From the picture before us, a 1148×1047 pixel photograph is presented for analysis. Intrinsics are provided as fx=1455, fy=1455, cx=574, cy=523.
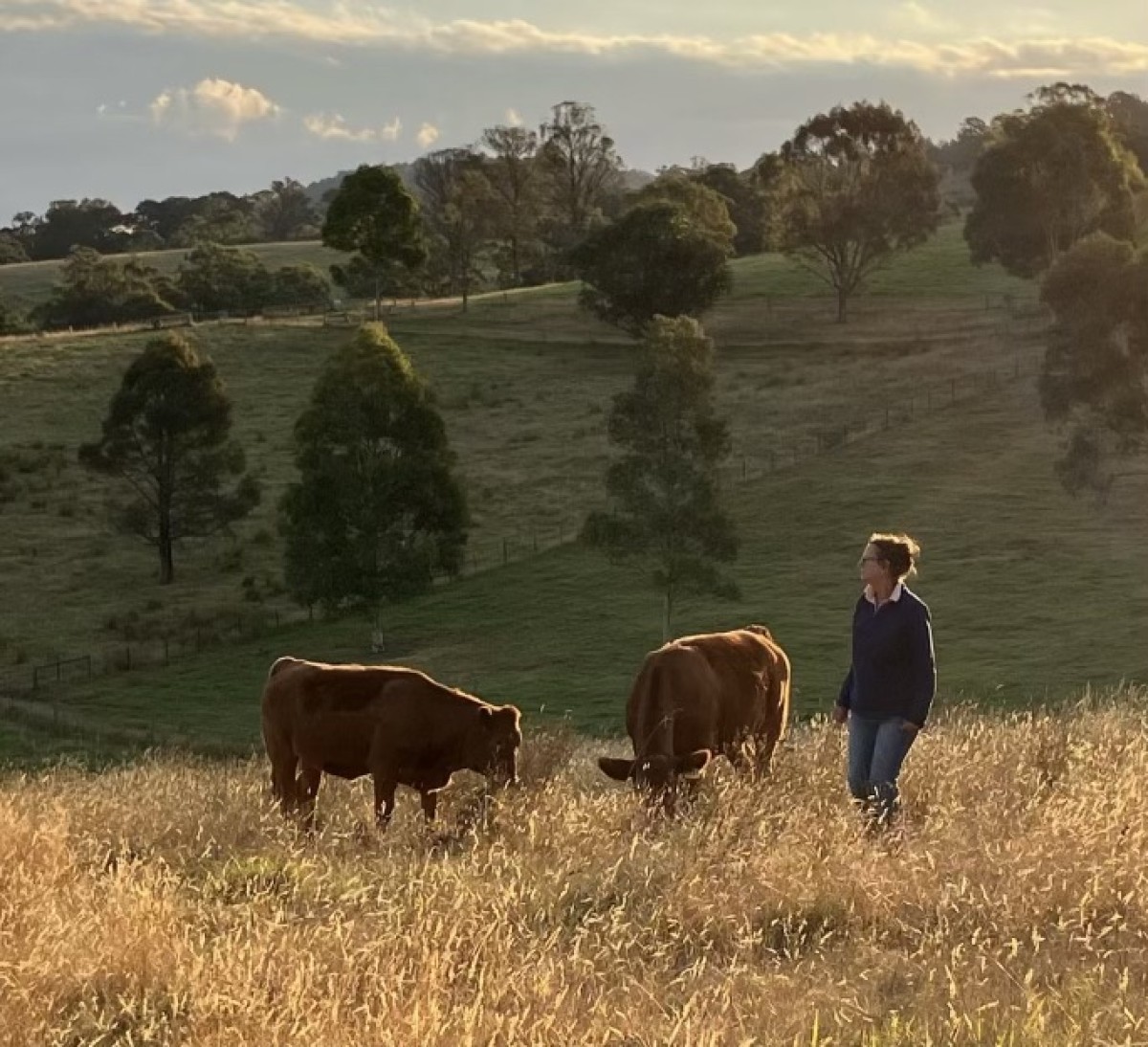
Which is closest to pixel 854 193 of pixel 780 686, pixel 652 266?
pixel 652 266

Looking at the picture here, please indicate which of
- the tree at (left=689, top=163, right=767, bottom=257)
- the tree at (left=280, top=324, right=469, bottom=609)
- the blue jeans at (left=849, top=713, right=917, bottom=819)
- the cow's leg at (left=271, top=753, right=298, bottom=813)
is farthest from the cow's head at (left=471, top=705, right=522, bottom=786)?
the tree at (left=689, top=163, right=767, bottom=257)

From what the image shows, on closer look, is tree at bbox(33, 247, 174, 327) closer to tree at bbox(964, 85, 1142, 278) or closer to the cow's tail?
tree at bbox(964, 85, 1142, 278)

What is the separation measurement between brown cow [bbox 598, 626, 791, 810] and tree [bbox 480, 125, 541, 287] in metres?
86.8

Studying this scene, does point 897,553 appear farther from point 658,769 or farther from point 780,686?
point 780,686

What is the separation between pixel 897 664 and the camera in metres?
9.07

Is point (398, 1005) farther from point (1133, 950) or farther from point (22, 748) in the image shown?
point (22, 748)

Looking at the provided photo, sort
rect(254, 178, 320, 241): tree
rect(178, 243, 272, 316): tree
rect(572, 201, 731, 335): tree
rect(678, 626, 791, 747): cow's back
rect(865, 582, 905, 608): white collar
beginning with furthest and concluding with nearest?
rect(254, 178, 320, 241): tree, rect(178, 243, 272, 316): tree, rect(572, 201, 731, 335): tree, rect(678, 626, 791, 747): cow's back, rect(865, 582, 905, 608): white collar

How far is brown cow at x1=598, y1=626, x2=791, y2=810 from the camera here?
959 centimetres

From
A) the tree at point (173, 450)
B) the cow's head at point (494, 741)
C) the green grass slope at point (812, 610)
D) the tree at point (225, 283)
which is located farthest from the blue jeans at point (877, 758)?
the tree at point (225, 283)

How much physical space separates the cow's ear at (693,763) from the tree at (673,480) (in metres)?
26.6

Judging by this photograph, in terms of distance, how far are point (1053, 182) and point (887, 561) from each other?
68.4m

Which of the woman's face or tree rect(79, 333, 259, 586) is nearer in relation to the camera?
the woman's face

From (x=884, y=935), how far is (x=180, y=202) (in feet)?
544

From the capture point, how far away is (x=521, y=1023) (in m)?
4.73
